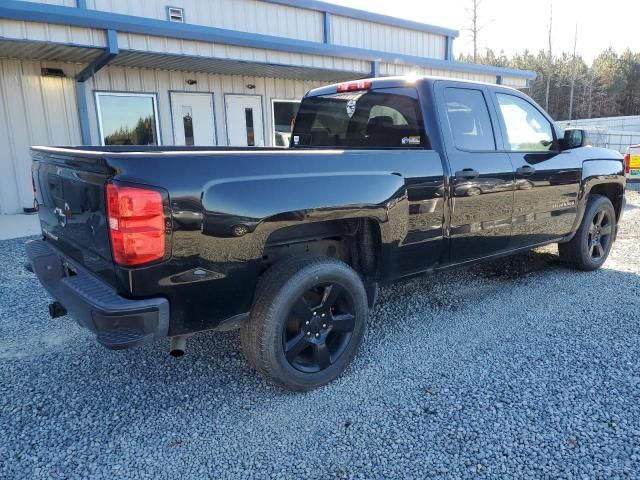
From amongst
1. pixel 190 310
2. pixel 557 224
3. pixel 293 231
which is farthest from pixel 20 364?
pixel 557 224

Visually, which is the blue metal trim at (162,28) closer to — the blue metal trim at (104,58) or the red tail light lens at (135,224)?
the blue metal trim at (104,58)

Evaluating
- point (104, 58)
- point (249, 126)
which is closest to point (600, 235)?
point (104, 58)

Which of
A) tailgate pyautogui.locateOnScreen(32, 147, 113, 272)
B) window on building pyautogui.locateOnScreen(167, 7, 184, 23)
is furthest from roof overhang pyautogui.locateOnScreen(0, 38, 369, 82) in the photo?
tailgate pyautogui.locateOnScreen(32, 147, 113, 272)

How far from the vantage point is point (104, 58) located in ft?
25.9

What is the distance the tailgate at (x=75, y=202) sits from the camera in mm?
2354

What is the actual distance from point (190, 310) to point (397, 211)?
4.93 feet

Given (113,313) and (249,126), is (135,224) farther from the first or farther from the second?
(249,126)

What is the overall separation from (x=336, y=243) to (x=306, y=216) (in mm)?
668

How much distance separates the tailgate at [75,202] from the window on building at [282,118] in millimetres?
9030

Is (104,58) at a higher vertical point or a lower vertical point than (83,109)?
higher

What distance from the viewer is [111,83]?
9.38 metres

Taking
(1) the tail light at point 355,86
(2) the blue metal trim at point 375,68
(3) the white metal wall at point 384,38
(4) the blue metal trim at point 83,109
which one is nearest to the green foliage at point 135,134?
(4) the blue metal trim at point 83,109

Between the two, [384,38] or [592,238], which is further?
[384,38]

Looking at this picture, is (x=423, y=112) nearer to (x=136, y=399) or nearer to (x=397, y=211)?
(x=397, y=211)
